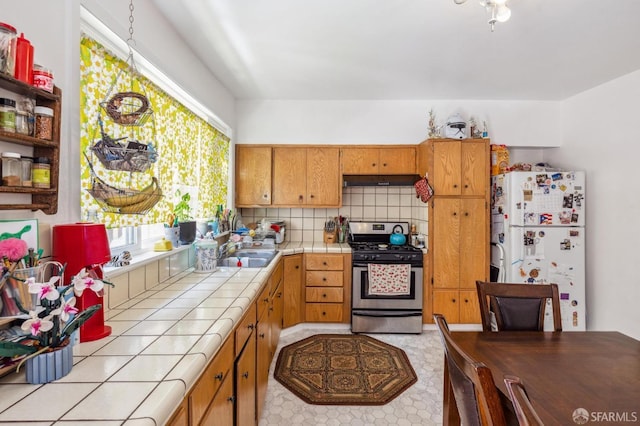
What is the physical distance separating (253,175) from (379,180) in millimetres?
1430

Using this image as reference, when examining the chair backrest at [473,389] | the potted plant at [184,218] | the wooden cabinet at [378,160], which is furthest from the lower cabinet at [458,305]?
the potted plant at [184,218]

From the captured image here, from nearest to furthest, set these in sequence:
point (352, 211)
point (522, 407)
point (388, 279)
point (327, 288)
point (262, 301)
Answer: point (522, 407) < point (262, 301) < point (388, 279) < point (327, 288) < point (352, 211)

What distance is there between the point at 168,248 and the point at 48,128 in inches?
41.6

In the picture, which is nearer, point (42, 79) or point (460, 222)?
point (42, 79)

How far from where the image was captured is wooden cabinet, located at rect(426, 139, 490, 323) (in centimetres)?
321

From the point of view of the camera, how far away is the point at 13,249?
0.86m

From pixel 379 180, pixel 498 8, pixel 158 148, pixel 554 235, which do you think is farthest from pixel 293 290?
pixel 498 8

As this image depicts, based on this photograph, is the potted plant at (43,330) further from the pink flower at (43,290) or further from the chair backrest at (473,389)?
the chair backrest at (473,389)

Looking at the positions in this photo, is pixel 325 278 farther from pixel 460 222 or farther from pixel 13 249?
pixel 13 249

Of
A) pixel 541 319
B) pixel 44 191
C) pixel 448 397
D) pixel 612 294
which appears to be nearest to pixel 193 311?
pixel 44 191

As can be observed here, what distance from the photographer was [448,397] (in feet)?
4.57

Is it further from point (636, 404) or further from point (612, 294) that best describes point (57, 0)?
point (612, 294)

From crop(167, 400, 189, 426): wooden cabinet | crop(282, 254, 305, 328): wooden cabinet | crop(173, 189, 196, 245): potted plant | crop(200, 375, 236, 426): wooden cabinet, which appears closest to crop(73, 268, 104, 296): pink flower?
crop(167, 400, 189, 426): wooden cabinet

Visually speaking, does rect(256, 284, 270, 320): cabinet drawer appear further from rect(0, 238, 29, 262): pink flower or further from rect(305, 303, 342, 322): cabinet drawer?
rect(305, 303, 342, 322): cabinet drawer
